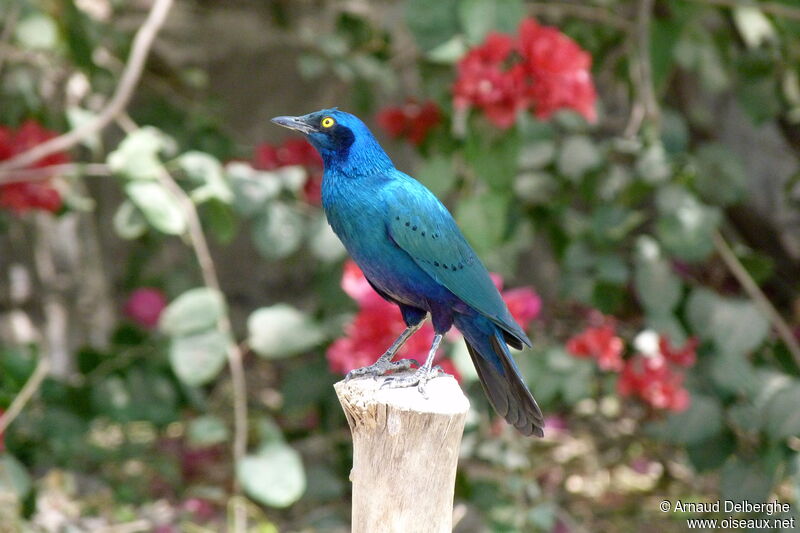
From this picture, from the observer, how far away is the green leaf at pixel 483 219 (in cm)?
293

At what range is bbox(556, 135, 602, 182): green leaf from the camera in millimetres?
3223

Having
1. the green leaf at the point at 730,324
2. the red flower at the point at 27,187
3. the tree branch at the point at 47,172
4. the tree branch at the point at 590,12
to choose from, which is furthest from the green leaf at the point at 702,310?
the red flower at the point at 27,187

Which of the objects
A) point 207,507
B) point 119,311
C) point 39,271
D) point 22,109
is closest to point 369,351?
point 207,507

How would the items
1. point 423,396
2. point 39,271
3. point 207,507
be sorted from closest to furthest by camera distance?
point 423,396
point 207,507
point 39,271

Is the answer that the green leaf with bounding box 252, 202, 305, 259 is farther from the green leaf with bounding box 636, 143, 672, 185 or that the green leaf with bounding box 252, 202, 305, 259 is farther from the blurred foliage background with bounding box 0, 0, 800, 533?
the green leaf with bounding box 636, 143, 672, 185

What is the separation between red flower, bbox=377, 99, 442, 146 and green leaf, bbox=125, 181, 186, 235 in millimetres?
977

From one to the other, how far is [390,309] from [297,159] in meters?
0.97

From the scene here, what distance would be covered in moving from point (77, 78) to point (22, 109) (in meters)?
0.70

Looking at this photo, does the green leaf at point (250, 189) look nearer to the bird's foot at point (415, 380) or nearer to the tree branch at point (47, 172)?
the tree branch at point (47, 172)

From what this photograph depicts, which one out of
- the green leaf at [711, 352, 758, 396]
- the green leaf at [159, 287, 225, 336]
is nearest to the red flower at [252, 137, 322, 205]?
the green leaf at [159, 287, 225, 336]

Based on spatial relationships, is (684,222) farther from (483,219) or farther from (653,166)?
(483,219)

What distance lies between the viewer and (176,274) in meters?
3.78

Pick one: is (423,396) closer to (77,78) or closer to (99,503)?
(99,503)

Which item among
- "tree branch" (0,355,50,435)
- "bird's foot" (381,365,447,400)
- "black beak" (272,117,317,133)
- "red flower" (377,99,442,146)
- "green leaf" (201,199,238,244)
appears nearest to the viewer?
"bird's foot" (381,365,447,400)
